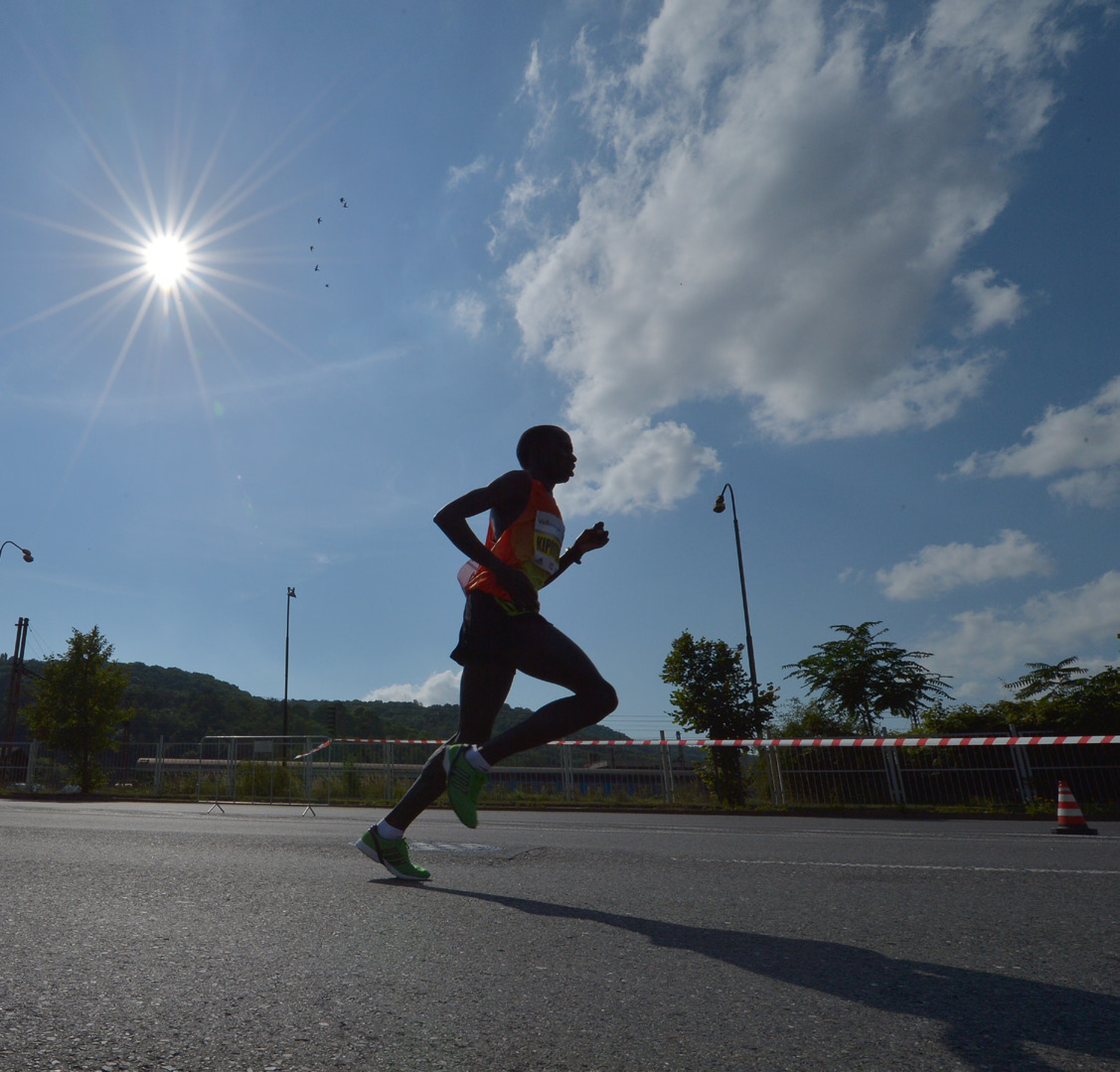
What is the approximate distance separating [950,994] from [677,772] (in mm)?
17529

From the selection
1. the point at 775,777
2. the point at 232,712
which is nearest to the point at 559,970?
the point at 775,777

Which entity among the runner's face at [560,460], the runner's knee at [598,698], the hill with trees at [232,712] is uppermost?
the hill with trees at [232,712]

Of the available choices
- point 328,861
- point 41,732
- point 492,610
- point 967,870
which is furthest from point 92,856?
point 41,732

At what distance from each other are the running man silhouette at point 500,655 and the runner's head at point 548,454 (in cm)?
7

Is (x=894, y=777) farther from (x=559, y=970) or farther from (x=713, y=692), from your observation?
(x=559, y=970)

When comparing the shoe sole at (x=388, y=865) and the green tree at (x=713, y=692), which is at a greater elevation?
the green tree at (x=713, y=692)

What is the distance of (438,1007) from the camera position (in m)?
1.76

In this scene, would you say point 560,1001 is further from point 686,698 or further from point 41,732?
point 41,732

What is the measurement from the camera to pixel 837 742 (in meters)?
14.4

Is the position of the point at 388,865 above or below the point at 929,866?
above

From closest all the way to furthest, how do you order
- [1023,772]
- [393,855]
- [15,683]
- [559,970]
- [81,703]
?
[559,970]
[393,855]
[1023,772]
[81,703]
[15,683]

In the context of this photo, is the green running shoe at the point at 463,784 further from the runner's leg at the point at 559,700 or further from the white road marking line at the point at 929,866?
the white road marking line at the point at 929,866

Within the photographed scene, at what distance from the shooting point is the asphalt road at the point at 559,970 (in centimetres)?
150

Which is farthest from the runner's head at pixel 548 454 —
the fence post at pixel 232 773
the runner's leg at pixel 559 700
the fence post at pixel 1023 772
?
the fence post at pixel 232 773
